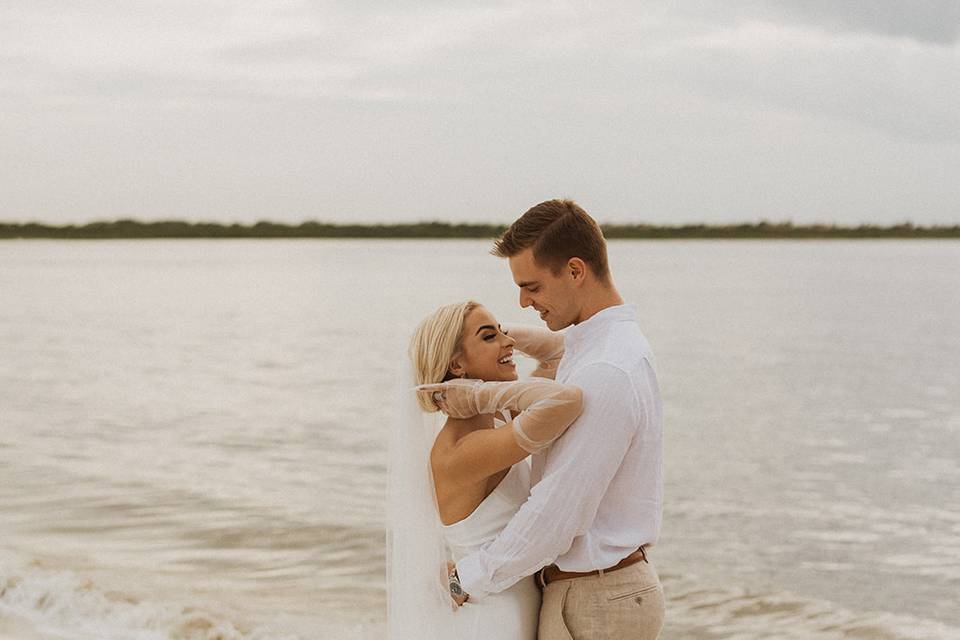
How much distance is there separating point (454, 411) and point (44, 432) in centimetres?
1539

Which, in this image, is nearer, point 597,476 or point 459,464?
point 597,476

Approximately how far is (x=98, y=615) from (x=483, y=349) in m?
5.75

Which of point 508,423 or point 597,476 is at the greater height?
point 508,423

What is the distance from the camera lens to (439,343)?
3473 mm

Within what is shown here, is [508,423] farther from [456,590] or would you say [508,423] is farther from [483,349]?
[456,590]

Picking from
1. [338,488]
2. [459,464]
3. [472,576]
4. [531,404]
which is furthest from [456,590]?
[338,488]

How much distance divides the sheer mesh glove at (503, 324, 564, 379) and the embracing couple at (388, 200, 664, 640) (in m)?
0.31

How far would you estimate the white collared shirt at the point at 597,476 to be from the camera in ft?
10.4

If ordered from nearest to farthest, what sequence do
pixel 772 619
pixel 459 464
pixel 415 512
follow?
pixel 459 464 → pixel 415 512 → pixel 772 619

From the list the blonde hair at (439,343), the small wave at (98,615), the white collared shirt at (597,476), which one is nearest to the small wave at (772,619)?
the small wave at (98,615)

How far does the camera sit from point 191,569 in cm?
952

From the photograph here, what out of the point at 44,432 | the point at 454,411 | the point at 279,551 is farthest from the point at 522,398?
the point at 44,432

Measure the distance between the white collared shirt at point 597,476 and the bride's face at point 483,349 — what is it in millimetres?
209

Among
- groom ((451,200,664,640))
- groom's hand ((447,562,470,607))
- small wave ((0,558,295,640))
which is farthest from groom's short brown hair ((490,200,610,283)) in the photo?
small wave ((0,558,295,640))
